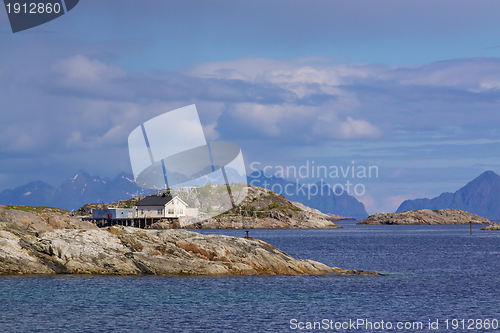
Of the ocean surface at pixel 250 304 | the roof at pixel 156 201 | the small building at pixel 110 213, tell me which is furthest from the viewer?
the roof at pixel 156 201

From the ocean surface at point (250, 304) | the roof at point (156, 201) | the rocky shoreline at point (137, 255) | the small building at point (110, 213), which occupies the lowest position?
the ocean surface at point (250, 304)

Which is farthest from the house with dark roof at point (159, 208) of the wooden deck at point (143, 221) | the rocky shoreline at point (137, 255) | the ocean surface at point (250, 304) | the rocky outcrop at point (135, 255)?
the ocean surface at point (250, 304)

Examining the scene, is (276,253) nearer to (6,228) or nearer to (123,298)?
(123,298)

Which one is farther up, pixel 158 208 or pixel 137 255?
pixel 158 208

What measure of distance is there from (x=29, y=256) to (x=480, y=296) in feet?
129

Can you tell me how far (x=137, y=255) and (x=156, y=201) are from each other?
126850mm

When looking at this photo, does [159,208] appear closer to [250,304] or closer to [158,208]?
[158,208]

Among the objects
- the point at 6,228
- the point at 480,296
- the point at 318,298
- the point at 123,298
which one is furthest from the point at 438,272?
→ the point at 6,228

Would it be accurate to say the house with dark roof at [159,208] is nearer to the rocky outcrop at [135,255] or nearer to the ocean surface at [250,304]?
the rocky outcrop at [135,255]

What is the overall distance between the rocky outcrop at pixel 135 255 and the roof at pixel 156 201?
12042 centimetres

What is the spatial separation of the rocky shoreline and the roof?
119918mm

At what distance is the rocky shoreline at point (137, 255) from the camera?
Answer: 4647cm

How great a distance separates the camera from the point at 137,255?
4728cm

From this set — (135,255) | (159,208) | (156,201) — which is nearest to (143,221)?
(159,208)
